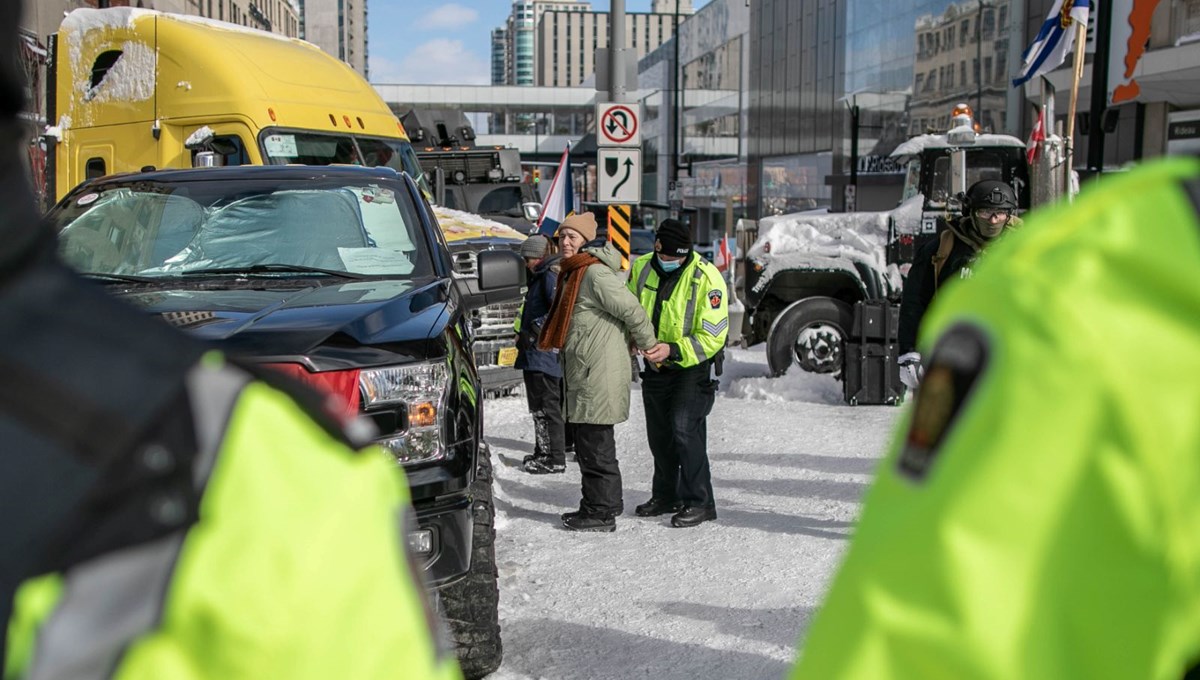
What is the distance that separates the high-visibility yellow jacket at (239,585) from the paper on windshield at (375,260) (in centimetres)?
397

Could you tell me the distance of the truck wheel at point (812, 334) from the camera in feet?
38.7

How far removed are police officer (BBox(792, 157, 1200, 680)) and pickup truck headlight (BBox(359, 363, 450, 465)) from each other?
9.22 ft

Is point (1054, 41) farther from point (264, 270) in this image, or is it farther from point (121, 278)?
point (121, 278)

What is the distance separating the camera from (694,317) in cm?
682

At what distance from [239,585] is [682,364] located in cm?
600

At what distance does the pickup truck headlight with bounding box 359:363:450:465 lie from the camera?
11.8ft

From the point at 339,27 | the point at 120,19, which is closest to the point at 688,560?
the point at 120,19

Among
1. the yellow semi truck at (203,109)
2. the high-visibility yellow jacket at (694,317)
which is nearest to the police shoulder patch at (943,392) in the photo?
the high-visibility yellow jacket at (694,317)

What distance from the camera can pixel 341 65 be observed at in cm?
1178

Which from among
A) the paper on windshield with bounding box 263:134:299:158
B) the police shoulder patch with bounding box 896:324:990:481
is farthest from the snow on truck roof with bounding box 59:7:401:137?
the police shoulder patch with bounding box 896:324:990:481

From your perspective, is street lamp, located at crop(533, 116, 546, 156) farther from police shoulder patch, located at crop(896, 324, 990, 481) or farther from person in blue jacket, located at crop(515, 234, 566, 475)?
police shoulder patch, located at crop(896, 324, 990, 481)

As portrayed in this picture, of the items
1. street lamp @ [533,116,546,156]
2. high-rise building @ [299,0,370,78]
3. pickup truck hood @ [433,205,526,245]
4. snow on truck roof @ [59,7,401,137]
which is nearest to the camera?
snow on truck roof @ [59,7,401,137]

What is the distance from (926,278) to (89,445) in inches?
204

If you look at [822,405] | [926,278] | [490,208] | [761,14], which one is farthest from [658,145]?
[926,278]
